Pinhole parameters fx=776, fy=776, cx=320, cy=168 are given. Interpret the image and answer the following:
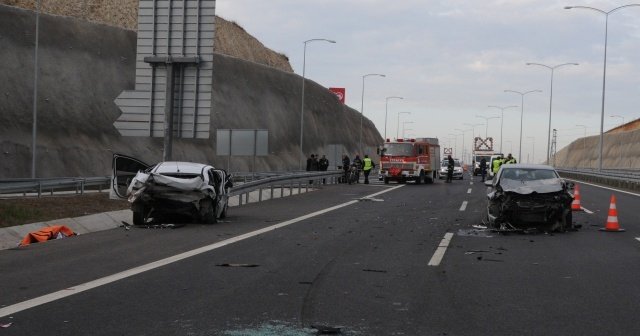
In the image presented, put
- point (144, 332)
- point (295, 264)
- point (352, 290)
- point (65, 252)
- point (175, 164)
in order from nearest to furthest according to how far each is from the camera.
Answer: point (144, 332)
point (352, 290)
point (295, 264)
point (65, 252)
point (175, 164)

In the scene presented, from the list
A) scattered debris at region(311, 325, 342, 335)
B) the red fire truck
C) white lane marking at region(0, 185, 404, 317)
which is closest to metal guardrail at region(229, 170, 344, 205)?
the red fire truck

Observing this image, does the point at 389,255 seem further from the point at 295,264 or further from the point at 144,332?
the point at 144,332

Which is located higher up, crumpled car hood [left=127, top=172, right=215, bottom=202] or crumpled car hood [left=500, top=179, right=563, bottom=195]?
crumpled car hood [left=500, top=179, right=563, bottom=195]

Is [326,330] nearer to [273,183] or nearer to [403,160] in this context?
[273,183]

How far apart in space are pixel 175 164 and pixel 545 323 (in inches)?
473

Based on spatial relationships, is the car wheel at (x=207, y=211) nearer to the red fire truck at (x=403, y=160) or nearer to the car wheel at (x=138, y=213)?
the car wheel at (x=138, y=213)

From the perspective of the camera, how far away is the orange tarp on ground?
558 inches

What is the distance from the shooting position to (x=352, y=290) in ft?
28.6

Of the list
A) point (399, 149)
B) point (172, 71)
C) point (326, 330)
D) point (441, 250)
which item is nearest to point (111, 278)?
point (326, 330)

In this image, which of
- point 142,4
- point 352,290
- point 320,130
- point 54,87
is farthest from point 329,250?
point 320,130

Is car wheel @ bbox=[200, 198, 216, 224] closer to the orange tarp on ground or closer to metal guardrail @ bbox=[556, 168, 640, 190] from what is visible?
the orange tarp on ground

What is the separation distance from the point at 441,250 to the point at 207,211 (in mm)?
6243

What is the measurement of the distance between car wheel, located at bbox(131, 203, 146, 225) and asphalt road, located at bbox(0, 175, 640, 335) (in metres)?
0.93

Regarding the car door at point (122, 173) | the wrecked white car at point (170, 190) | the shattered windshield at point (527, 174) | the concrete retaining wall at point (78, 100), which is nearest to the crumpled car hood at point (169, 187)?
the wrecked white car at point (170, 190)
